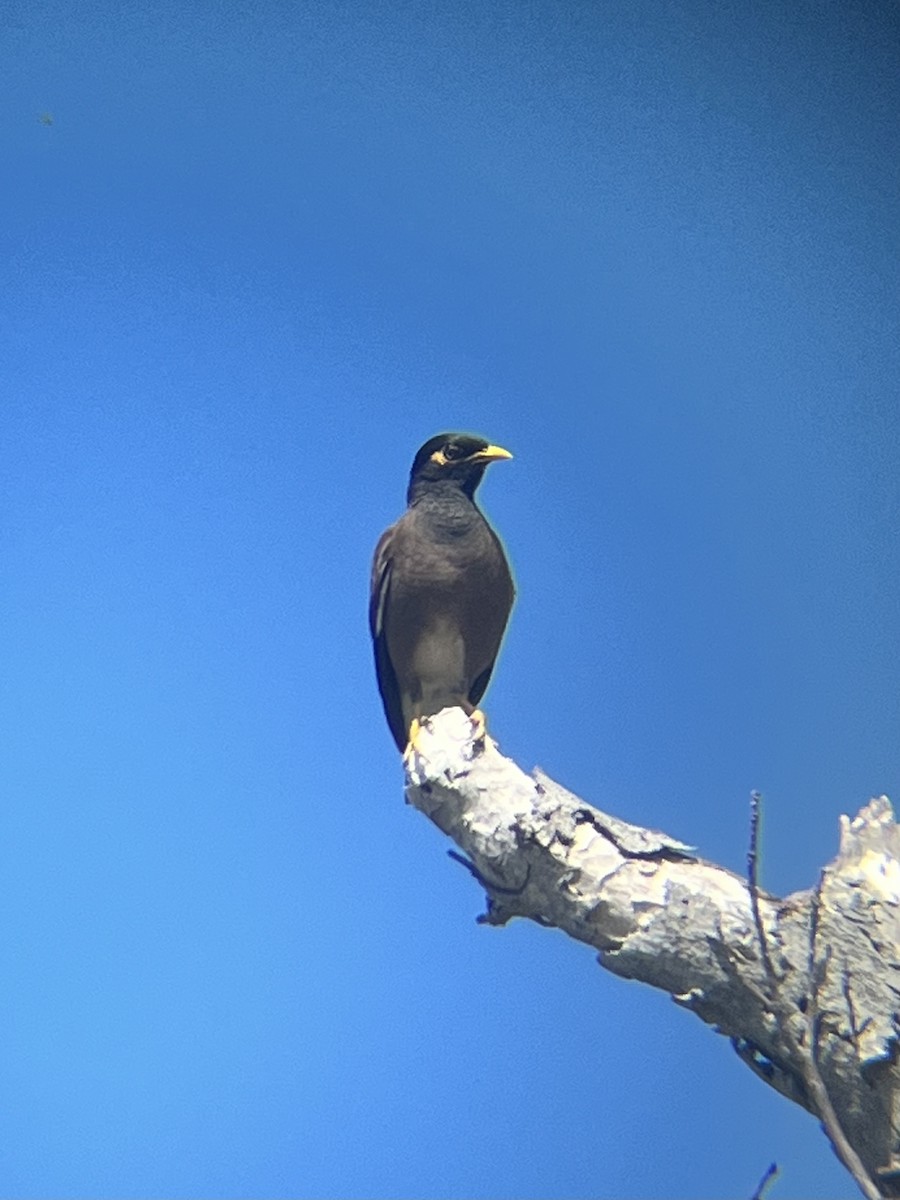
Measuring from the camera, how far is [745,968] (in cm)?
218

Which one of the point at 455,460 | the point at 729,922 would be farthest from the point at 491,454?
the point at 729,922

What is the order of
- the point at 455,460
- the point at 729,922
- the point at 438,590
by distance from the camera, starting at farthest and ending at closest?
the point at 455,460 → the point at 438,590 → the point at 729,922

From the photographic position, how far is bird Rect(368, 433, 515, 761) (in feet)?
11.5

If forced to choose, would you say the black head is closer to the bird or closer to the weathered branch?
the bird

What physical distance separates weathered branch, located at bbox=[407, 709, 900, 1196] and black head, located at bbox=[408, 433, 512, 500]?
1.34 meters

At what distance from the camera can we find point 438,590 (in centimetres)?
350

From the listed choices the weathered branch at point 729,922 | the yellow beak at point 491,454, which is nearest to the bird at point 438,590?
the yellow beak at point 491,454

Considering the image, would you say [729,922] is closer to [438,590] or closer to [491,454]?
[438,590]

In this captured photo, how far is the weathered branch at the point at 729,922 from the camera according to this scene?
212 centimetres

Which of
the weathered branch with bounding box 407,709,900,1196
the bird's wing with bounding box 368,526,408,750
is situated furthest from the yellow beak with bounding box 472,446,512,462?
the weathered branch with bounding box 407,709,900,1196

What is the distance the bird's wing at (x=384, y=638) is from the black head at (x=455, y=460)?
21cm

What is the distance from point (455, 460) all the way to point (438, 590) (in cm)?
42

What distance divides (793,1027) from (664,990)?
250 millimetres

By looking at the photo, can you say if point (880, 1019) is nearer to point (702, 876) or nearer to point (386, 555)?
point (702, 876)
